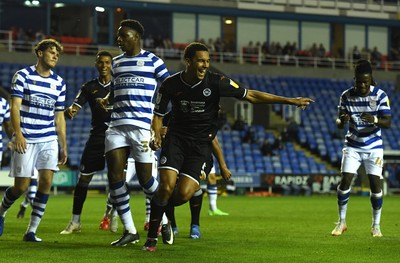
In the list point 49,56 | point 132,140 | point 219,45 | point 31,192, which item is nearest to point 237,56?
point 219,45

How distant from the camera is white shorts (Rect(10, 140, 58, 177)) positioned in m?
12.5

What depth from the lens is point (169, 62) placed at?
149 feet

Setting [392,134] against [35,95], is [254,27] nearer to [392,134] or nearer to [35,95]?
[392,134]

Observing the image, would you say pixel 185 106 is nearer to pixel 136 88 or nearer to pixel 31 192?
pixel 136 88

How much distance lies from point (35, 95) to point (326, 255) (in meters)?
4.28

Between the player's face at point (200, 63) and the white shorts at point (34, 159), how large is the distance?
7.98 feet

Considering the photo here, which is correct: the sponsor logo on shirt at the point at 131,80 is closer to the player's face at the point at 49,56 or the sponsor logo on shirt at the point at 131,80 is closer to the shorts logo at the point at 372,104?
the player's face at the point at 49,56

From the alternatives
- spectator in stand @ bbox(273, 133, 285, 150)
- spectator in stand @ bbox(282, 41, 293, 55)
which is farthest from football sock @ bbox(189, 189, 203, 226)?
spectator in stand @ bbox(282, 41, 293, 55)

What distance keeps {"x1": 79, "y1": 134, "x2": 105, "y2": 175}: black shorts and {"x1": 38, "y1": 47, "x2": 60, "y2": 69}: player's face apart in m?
2.21

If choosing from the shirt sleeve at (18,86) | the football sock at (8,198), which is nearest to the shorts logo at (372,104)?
the shirt sleeve at (18,86)

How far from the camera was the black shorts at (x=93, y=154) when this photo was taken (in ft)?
47.7

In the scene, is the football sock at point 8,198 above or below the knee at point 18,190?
below

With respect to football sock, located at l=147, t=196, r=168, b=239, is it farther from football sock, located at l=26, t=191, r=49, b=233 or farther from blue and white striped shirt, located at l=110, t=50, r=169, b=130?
football sock, located at l=26, t=191, r=49, b=233

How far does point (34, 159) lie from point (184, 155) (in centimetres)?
221
